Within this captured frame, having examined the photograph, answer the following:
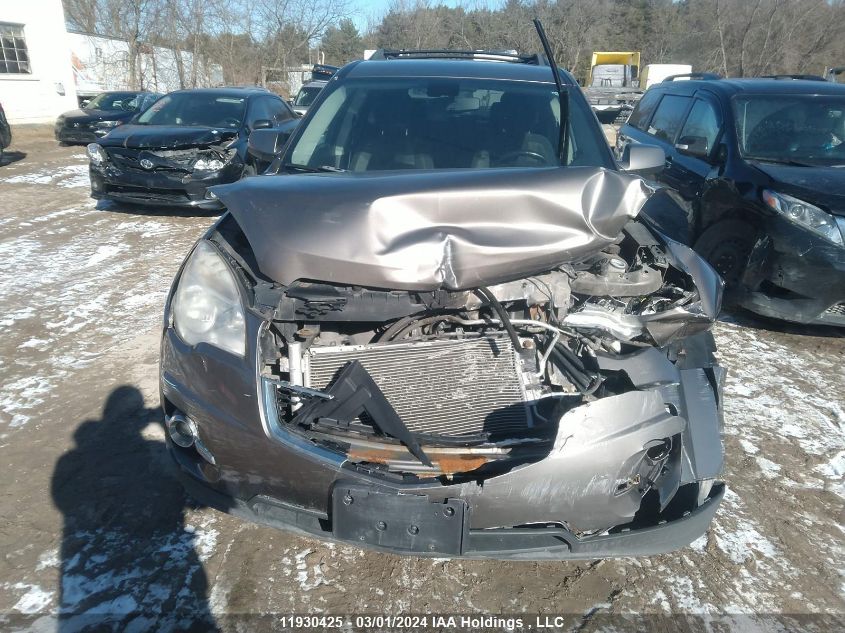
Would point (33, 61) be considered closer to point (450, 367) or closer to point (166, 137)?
point (166, 137)

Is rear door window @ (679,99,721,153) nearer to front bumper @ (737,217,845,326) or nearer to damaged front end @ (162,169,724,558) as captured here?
front bumper @ (737,217,845,326)

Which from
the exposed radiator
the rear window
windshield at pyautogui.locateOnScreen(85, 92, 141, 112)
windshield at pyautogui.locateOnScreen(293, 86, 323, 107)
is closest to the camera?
the exposed radiator

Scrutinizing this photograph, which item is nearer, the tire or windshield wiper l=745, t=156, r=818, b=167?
the tire

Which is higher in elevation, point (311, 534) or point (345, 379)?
point (345, 379)

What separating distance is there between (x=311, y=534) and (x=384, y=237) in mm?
1033

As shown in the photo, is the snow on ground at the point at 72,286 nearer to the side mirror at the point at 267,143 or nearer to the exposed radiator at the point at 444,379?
the side mirror at the point at 267,143

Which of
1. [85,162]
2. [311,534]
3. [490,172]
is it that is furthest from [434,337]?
[85,162]

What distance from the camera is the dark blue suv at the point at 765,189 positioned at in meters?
4.21

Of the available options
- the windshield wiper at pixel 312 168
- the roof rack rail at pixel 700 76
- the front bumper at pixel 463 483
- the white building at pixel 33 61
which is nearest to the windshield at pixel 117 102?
the white building at pixel 33 61

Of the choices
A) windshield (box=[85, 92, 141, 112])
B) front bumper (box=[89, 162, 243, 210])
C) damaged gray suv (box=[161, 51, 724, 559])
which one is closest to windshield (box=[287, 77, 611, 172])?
damaged gray suv (box=[161, 51, 724, 559])

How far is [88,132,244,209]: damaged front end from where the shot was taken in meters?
7.29

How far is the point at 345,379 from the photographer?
2.17 m

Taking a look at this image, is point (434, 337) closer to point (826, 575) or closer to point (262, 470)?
point (262, 470)

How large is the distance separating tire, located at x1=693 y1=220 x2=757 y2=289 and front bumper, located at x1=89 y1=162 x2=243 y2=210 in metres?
5.28
